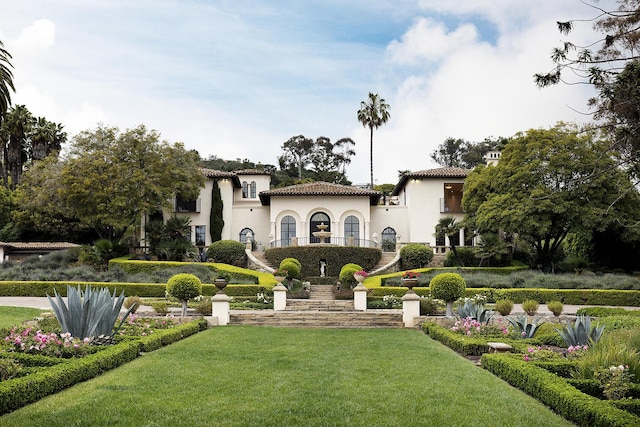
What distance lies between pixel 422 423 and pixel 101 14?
401 inches

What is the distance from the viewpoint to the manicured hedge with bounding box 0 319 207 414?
6.77 meters

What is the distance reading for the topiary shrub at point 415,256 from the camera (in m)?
35.9

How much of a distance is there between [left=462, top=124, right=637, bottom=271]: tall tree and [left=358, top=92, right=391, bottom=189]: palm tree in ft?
67.0

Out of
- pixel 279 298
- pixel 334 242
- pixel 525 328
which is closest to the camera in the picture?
pixel 525 328

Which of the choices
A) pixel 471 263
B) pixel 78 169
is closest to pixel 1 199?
pixel 78 169

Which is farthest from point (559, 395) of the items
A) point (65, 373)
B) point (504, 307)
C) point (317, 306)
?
point (317, 306)

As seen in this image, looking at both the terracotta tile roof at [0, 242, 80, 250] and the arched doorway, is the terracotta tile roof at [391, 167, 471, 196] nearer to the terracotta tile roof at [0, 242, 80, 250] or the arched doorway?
the arched doorway

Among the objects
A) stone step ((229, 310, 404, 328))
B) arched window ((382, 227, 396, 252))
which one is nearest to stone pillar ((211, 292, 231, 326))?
stone step ((229, 310, 404, 328))

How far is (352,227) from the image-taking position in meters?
40.8

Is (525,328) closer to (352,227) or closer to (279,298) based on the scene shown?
(279,298)

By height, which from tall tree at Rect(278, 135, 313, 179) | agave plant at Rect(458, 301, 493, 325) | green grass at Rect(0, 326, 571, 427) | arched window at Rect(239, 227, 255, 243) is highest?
tall tree at Rect(278, 135, 313, 179)

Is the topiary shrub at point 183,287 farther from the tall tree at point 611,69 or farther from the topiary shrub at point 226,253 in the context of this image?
the topiary shrub at point 226,253

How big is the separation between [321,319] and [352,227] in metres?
22.2

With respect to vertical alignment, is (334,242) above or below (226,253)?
above
